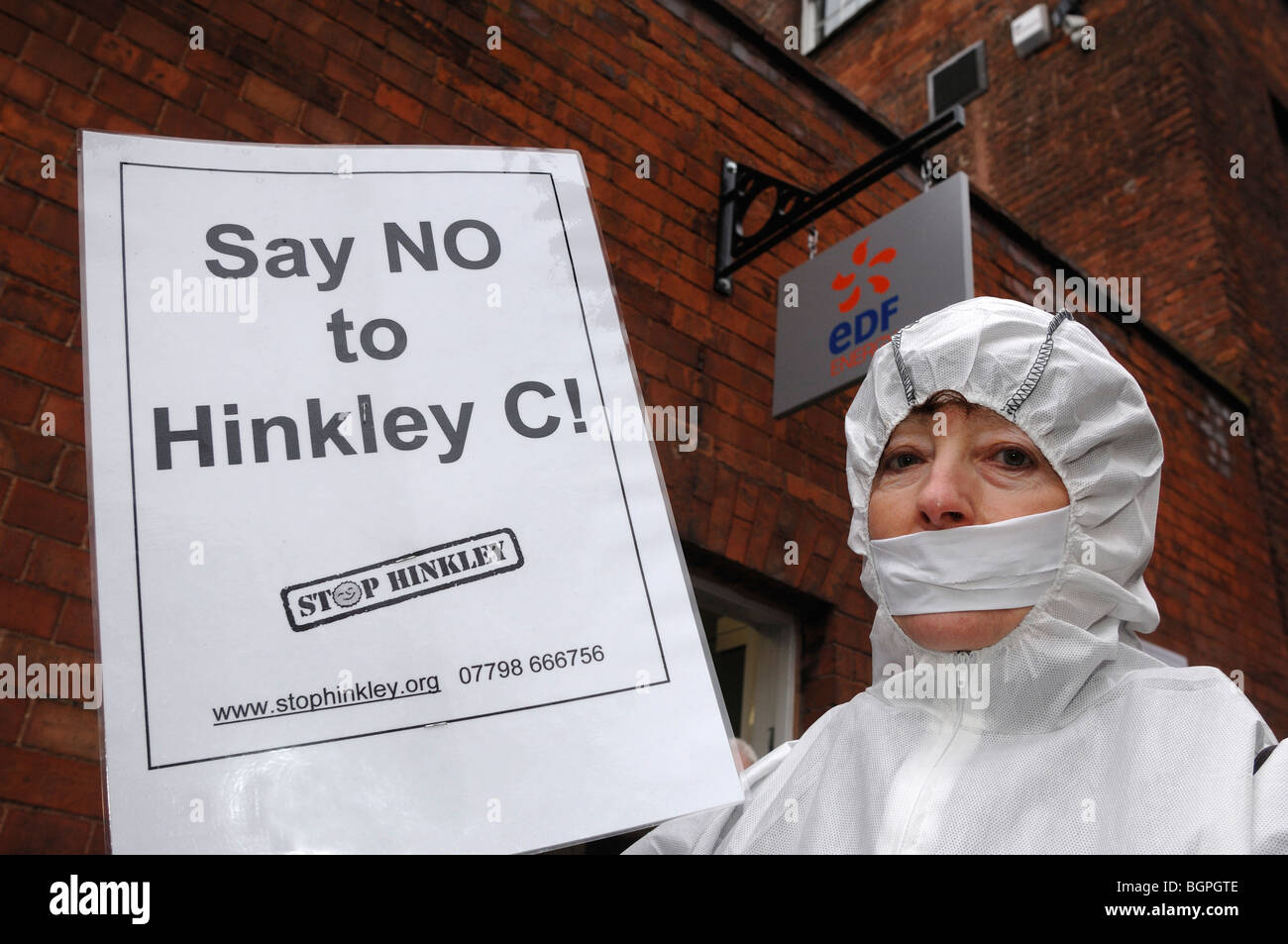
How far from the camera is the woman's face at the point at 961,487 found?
1.42 metres

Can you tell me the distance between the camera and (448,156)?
4.47 feet

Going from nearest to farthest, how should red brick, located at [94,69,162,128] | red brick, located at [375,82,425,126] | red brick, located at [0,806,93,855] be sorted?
red brick, located at [0,806,93,855] < red brick, located at [94,69,162,128] < red brick, located at [375,82,425,126]

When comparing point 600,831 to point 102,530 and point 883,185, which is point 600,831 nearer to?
point 102,530

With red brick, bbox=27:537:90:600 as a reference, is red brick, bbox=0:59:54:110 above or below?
above

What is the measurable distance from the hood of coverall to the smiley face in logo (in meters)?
0.73

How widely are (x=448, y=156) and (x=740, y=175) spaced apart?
287 cm

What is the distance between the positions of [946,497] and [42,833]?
1973mm

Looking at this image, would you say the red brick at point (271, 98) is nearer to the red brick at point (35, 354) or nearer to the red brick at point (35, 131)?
the red brick at point (35, 131)

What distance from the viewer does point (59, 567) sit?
2469mm

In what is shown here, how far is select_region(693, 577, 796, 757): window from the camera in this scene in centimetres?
384

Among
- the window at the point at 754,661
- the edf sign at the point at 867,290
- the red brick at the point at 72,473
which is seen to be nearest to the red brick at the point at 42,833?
the red brick at the point at 72,473

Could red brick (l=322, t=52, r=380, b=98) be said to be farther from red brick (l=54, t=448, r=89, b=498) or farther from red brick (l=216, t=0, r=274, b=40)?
red brick (l=54, t=448, r=89, b=498)

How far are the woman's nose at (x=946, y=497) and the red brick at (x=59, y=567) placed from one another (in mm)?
1901

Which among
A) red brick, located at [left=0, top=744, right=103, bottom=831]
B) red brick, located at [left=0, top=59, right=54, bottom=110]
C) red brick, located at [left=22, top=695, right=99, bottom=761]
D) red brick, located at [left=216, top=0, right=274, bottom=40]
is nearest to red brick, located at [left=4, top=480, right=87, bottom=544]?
red brick, located at [left=22, top=695, right=99, bottom=761]
